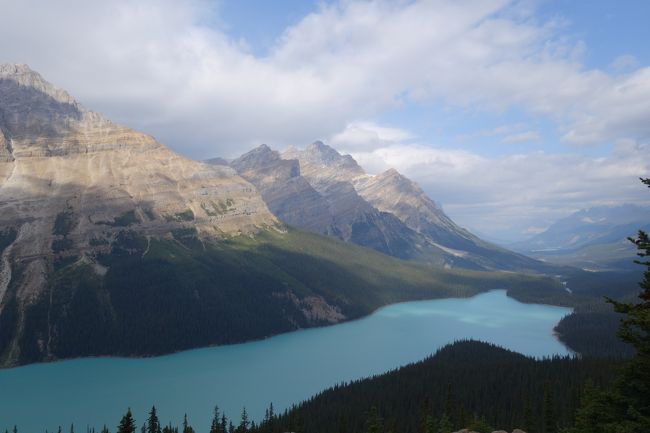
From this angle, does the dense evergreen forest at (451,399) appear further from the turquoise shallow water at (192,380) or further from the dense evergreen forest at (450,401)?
the turquoise shallow water at (192,380)

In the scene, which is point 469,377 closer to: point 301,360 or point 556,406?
point 556,406

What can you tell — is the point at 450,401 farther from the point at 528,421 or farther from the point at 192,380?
the point at 192,380

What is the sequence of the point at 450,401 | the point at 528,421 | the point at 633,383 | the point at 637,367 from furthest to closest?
the point at 450,401 → the point at 528,421 → the point at 633,383 → the point at 637,367

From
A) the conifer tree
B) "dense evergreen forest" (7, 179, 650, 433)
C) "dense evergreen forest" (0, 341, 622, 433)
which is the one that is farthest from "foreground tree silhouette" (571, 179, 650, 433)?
the conifer tree

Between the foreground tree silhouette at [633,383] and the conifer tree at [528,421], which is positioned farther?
the conifer tree at [528,421]

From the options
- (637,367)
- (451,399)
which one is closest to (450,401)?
(451,399)

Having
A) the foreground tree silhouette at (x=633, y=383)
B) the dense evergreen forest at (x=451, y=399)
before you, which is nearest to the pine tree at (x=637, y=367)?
the foreground tree silhouette at (x=633, y=383)

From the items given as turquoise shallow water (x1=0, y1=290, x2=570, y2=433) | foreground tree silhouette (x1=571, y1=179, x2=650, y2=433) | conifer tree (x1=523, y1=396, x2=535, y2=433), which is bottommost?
turquoise shallow water (x1=0, y1=290, x2=570, y2=433)

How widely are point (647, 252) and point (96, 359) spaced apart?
170 metres

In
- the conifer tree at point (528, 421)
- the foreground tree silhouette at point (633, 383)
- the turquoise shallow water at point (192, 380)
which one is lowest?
the turquoise shallow water at point (192, 380)

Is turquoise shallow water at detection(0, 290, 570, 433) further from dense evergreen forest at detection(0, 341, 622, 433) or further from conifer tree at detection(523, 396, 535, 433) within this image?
conifer tree at detection(523, 396, 535, 433)

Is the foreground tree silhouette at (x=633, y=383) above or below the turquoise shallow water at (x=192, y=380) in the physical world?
above

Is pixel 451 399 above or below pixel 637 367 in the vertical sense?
below

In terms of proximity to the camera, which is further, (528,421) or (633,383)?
(528,421)
